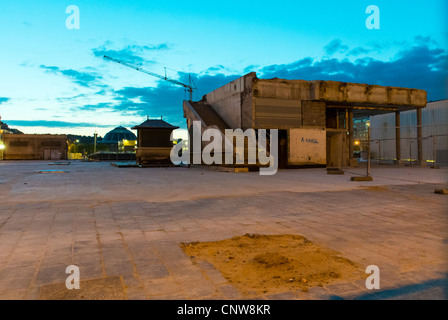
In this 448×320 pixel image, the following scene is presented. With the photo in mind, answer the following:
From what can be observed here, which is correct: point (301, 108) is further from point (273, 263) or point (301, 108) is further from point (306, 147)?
point (273, 263)

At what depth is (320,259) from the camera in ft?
12.8

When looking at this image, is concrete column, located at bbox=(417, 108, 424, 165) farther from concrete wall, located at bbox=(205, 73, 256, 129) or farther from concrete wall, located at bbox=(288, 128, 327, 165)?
concrete wall, located at bbox=(205, 73, 256, 129)

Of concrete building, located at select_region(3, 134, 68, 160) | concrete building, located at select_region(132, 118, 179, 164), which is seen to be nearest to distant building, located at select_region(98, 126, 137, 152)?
concrete building, located at select_region(3, 134, 68, 160)

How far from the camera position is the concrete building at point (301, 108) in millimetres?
24094

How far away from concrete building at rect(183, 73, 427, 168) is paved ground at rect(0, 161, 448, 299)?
15108mm

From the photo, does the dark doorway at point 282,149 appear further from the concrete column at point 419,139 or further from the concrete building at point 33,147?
the concrete building at point 33,147

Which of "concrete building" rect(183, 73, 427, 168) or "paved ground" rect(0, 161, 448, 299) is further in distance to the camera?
"concrete building" rect(183, 73, 427, 168)

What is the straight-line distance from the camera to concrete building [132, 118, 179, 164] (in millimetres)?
29547

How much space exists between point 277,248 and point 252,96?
66.4ft

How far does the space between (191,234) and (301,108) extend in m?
21.6

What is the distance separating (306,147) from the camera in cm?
2520

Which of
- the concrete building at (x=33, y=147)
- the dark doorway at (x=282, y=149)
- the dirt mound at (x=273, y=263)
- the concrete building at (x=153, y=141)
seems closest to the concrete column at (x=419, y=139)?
the dark doorway at (x=282, y=149)

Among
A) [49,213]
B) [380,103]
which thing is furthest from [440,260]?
[380,103]
